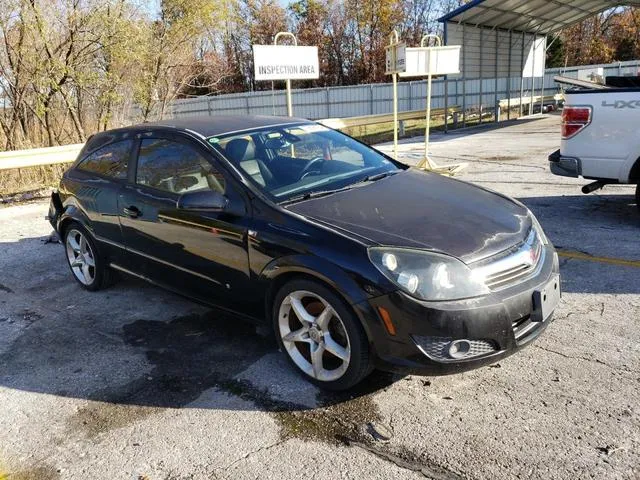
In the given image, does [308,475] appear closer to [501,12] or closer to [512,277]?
[512,277]

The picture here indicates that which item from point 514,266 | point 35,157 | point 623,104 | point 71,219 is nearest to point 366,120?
point 35,157

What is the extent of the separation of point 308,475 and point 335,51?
46269 millimetres

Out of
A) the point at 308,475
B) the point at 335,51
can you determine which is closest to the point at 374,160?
the point at 308,475

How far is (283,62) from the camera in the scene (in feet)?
30.4

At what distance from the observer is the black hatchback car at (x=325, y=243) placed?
9.34ft

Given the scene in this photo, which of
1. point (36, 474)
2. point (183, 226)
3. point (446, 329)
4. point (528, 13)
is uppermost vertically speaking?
point (528, 13)

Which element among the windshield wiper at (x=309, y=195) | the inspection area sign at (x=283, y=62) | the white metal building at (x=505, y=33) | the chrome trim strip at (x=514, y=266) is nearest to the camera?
the chrome trim strip at (x=514, y=266)

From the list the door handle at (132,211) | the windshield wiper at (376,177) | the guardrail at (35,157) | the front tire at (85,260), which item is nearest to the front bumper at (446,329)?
the windshield wiper at (376,177)

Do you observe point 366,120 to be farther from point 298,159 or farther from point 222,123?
point 298,159

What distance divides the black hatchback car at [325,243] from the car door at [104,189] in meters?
0.02

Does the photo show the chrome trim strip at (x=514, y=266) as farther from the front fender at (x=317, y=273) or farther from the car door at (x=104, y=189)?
the car door at (x=104, y=189)

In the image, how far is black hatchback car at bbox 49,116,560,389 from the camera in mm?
2846

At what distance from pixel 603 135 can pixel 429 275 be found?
422 cm

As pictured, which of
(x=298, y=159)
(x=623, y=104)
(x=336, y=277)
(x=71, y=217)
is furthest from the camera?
(x=623, y=104)
